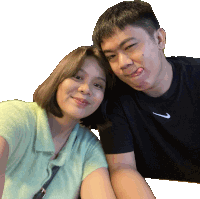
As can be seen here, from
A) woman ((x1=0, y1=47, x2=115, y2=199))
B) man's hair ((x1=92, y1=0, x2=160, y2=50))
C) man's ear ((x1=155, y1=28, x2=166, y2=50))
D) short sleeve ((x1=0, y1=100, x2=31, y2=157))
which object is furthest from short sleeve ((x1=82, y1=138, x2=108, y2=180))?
man's ear ((x1=155, y1=28, x2=166, y2=50))

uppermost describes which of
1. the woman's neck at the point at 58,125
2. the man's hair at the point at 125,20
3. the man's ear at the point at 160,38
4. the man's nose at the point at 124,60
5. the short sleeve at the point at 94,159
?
the man's hair at the point at 125,20

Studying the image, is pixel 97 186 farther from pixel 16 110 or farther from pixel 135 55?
pixel 135 55

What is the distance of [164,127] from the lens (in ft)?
3.68

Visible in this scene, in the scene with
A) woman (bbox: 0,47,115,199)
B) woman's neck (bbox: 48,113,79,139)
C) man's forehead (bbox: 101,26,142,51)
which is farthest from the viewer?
woman's neck (bbox: 48,113,79,139)

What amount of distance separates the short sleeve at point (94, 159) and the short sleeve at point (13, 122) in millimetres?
423

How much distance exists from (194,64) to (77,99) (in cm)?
81

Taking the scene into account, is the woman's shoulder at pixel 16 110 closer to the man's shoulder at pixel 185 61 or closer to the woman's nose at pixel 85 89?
the woman's nose at pixel 85 89

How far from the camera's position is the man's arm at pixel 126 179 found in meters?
0.93

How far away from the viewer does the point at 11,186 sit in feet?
2.87

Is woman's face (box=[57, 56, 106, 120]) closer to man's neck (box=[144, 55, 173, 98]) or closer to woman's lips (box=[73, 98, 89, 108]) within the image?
woman's lips (box=[73, 98, 89, 108])

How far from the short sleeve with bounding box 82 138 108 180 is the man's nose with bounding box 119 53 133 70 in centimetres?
54

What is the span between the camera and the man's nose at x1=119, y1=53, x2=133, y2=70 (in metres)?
1.00

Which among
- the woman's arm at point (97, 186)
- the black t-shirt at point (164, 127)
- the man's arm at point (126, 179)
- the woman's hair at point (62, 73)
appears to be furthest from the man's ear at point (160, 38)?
the woman's arm at point (97, 186)

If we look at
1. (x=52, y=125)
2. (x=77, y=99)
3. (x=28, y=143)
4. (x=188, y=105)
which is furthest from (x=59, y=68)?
(x=188, y=105)
